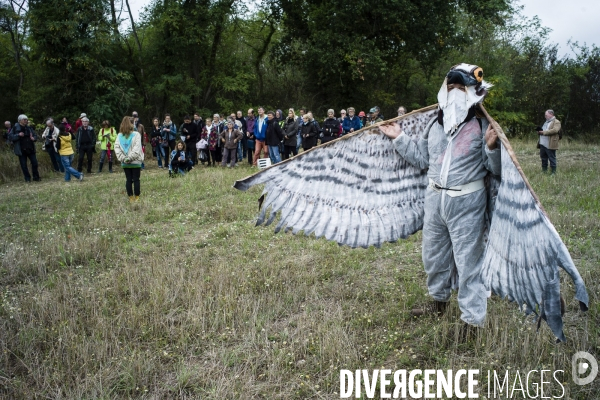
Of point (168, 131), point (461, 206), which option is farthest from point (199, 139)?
point (461, 206)

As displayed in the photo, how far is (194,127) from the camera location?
53.8 feet

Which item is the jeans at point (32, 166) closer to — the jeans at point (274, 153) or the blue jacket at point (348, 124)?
the jeans at point (274, 153)

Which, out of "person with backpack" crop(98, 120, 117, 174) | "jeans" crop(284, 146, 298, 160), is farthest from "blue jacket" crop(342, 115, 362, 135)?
"person with backpack" crop(98, 120, 117, 174)

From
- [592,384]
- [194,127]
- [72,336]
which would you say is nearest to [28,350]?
[72,336]

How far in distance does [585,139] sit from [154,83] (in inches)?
848

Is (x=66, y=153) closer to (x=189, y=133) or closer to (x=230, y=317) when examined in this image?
(x=189, y=133)

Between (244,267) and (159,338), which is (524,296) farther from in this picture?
(244,267)

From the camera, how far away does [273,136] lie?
15023 mm

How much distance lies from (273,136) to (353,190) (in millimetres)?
11265

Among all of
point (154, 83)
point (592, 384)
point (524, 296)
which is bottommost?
point (592, 384)

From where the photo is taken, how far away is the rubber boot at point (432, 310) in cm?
416

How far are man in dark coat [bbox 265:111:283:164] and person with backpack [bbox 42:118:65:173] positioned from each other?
6.52 metres

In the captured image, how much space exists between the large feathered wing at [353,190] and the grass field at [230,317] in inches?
33.4

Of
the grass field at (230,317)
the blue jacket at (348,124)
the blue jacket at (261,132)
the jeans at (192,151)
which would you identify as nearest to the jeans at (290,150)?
the blue jacket at (261,132)
